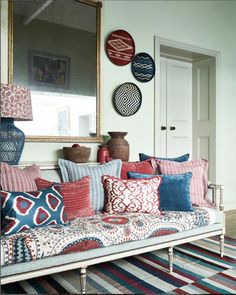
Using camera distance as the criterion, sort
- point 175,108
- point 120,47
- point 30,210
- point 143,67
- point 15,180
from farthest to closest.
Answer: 1. point 175,108
2. point 143,67
3. point 120,47
4. point 15,180
5. point 30,210

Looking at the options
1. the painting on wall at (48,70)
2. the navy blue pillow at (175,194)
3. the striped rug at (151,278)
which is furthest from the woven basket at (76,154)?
the striped rug at (151,278)

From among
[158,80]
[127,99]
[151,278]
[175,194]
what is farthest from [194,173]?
[158,80]

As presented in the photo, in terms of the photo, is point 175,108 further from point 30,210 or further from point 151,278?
point 30,210

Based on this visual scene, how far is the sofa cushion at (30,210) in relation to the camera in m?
1.91

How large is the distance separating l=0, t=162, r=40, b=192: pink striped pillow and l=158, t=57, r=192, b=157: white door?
2.38 meters

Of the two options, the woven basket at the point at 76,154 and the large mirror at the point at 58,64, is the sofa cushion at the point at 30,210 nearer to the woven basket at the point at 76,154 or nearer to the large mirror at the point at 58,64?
the woven basket at the point at 76,154

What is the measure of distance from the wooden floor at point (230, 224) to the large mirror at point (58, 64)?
1665 mm

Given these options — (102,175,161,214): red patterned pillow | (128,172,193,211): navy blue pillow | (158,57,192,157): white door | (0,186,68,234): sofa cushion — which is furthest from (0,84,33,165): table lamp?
(158,57,192,157): white door

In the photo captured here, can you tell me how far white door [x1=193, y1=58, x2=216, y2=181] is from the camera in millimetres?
4473

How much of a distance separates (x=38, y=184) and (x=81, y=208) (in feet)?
1.16

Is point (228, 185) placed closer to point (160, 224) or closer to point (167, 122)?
point (167, 122)

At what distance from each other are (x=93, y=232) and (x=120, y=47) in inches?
86.5

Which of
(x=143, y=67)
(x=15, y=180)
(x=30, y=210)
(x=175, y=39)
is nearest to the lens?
(x=30, y=210)

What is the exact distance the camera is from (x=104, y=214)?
2.45 metres
